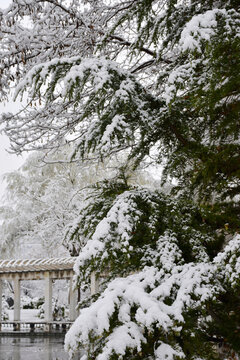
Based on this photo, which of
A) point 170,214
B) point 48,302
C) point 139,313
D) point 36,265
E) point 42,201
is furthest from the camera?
point 42,201

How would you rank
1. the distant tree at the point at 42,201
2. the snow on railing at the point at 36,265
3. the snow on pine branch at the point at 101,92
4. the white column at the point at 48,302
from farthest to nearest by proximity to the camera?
1. the distant tree at the point at 42,201
2. the white column at the point at 48,302
3. the snow on railing at the point at 36,265
4. the snow on pine branch at the point at 101,92

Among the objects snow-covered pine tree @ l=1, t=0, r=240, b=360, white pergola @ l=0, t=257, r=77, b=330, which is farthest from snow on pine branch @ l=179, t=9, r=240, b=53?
white pergola @ l=0, t=257, r=77, b=330

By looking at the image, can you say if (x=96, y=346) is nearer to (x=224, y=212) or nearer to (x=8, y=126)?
(x=224, y=212)

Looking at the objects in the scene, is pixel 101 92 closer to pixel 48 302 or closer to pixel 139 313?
pixel 139 313

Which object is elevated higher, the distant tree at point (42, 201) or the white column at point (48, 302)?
the distant tree at point (42, 201)

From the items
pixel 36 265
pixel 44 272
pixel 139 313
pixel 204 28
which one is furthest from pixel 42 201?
pixel 139 313

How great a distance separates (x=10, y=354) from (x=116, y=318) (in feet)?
31.8

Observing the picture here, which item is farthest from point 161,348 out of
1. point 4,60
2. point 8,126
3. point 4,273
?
point 4,273

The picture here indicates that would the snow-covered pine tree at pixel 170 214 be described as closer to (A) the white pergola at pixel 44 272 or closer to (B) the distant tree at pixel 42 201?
(A) the white pergola at pixel 44 272

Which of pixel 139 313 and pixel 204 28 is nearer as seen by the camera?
pixel 139 313

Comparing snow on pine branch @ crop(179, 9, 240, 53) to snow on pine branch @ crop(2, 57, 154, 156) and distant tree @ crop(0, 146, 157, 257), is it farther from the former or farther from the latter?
distant tree @ crop(0, 146, 157, 257)

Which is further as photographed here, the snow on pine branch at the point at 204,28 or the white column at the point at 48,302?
the white column at the point at 48,302

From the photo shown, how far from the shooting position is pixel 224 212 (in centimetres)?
266

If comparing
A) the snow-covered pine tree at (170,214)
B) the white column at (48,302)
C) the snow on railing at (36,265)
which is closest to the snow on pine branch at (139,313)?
the snow-covered pine tree at (170,214)
